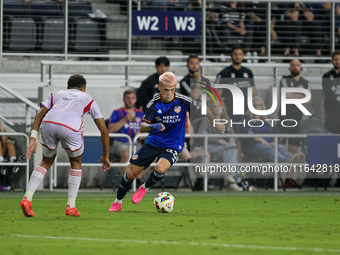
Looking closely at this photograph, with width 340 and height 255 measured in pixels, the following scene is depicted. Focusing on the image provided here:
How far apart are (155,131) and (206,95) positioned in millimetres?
5427

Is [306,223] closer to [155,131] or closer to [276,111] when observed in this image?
[155,131]

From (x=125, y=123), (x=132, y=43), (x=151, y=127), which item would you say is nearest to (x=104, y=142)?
(x=151, y=127)

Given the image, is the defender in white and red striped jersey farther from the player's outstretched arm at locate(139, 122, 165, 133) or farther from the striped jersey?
the player's outstretched arm at locate(139, 122, 165, 133)

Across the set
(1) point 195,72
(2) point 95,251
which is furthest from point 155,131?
(1) point 195,72

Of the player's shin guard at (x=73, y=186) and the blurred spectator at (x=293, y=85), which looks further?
the blurred spectator at (x=293, y=85)

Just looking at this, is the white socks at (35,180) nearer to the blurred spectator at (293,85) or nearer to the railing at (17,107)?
the railing at (17,107)

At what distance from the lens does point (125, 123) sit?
53.6ft

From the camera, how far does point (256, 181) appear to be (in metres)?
17.1

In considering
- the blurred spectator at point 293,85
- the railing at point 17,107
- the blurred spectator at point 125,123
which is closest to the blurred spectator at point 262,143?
the blurred spectator at point 293,85

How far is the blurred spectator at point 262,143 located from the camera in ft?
55.0

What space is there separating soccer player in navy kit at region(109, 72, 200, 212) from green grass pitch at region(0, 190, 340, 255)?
51cm

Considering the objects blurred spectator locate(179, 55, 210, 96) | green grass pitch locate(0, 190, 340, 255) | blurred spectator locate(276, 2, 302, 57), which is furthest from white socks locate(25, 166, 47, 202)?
blurred spectator locate(276, 2, 302, 57)

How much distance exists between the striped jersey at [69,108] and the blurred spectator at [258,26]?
35.5 ft

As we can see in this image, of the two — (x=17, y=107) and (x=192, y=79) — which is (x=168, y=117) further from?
(x=17, y=107)
